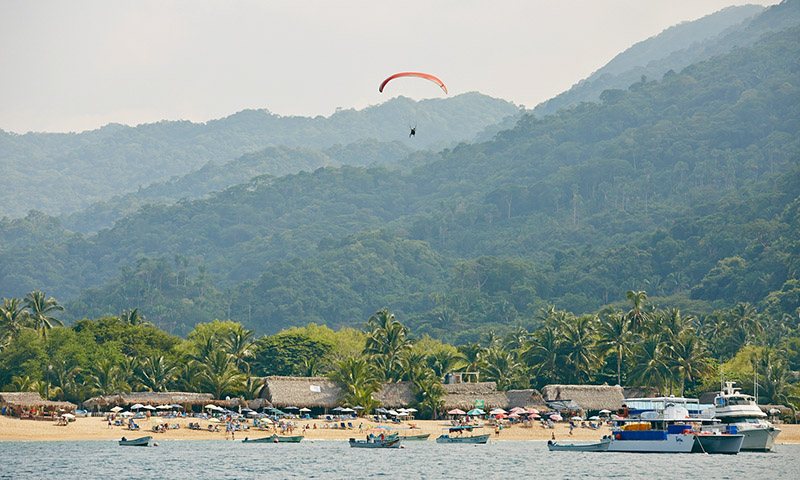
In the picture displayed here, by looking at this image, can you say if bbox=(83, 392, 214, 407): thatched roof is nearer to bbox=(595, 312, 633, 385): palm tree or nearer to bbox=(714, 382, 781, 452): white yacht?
bbox=(595, 312, 633, 385): palm tree

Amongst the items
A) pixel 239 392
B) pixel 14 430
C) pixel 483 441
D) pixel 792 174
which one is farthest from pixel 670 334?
pixel 792 174

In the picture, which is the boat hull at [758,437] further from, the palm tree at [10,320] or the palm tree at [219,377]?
the palm tree at [10,320]

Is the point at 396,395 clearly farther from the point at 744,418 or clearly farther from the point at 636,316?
the point at 744,418

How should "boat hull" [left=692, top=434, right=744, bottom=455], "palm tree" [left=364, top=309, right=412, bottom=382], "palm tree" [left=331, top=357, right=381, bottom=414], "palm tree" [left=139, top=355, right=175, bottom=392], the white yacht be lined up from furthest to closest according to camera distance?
1. "palm tree" [left=364, top=309, right=412, bottom=382]
2. "palm tree" [left=139, top=355, right=175, bottom=392]
3. "palm tree" [left=331, top=357, right=381, bottom=414]
4. the white yacht
5. "boat hull" [left=692, top=434, right=744, bottom=455]

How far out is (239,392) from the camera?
3423 inches

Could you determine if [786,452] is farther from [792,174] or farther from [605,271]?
[792,174]

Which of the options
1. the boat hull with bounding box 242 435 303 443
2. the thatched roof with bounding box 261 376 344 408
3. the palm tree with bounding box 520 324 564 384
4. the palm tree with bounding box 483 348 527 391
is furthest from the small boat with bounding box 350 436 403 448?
the palm tree with bounding box 520 324 564 384

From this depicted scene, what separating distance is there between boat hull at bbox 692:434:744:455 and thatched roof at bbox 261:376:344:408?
30.3 meters

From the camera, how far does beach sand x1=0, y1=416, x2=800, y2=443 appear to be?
→ 72188 mm

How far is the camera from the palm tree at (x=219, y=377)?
8562 cm

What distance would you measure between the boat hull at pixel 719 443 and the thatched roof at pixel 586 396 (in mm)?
21709

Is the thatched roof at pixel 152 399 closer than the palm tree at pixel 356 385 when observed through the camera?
Yes

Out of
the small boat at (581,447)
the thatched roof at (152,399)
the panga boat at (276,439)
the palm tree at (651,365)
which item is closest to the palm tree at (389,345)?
the thatched roof at (152,399)

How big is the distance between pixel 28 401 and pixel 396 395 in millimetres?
30322
